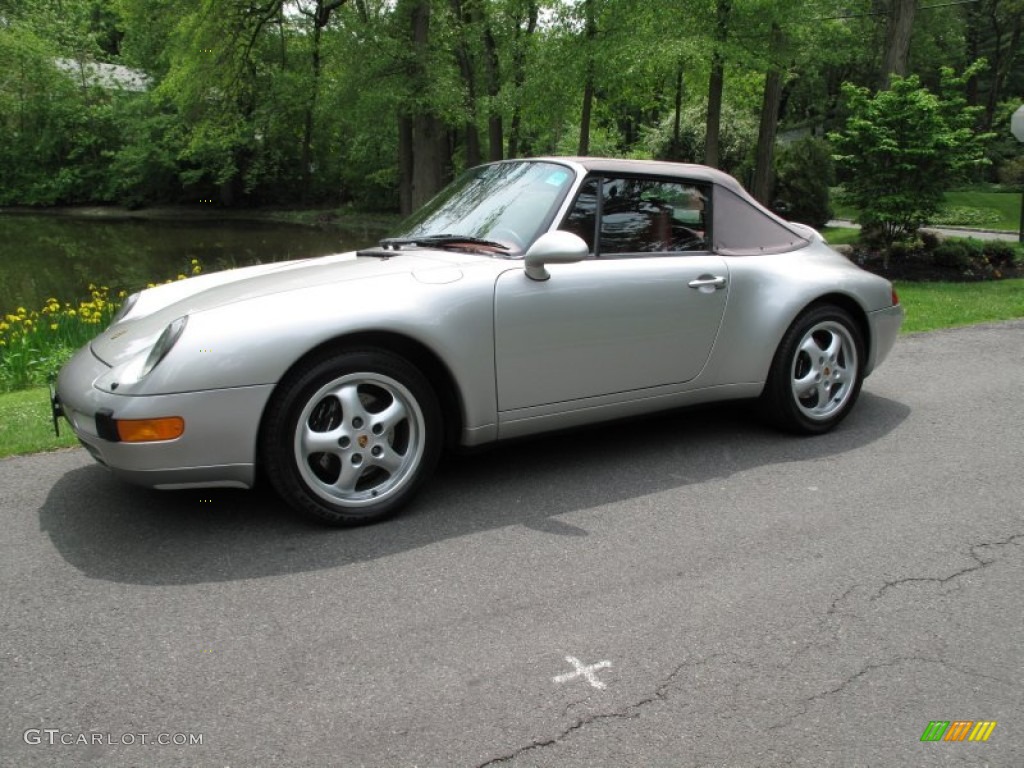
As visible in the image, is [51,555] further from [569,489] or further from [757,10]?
[757,10]

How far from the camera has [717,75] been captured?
14.4m

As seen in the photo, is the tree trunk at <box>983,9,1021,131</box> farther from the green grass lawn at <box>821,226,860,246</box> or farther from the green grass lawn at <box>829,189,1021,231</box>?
the green grass lawn at <box>821,226,860,246</box>

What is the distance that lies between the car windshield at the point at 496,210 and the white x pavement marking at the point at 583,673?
1927 millimetres

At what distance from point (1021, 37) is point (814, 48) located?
1667 inches

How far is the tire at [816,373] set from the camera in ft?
15.0

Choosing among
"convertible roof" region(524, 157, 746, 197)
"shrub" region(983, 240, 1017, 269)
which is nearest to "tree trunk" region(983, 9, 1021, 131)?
"shrub" region(983, 240, 1017, 269)

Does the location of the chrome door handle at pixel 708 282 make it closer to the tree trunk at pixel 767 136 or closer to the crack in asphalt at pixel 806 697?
the crack in asphalt at pixel 806 697

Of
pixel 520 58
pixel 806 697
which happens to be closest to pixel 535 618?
pixel 806 697

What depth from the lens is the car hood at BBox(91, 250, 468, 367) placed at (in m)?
3.50

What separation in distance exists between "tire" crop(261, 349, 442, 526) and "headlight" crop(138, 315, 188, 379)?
43 centimetres

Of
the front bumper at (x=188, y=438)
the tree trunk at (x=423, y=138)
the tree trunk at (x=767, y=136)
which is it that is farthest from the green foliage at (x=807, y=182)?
the front bumper at (x=188, y=438)

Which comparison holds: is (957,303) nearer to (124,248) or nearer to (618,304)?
(618,304)

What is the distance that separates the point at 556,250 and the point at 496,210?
70 centimetres

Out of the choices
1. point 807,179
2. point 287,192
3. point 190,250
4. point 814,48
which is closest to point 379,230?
point 190,250
